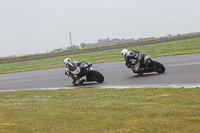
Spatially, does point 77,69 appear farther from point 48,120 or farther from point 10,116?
point 48,120

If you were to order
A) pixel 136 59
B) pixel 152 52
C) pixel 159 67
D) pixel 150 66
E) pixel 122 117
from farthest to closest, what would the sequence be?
pixel 152 52 → pixel 136 59 → pixel 150 66 → pixel 159 67 → pixel 122 117

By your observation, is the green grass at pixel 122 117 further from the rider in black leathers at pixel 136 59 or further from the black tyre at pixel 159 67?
the rider in black leathers at pixel 136 59

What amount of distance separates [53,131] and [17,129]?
934 millimetres

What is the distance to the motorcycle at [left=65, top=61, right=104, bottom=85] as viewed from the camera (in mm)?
15565

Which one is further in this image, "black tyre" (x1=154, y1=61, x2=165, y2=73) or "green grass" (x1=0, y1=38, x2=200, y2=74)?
"green grass" (x1=0, y1=38, x2=200, y2=74)

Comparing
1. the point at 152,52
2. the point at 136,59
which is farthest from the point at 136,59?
the point at 152,52

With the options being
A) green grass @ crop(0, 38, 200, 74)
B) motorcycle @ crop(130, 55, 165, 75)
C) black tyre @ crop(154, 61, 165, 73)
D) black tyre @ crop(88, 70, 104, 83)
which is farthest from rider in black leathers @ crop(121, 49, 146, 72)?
green grass @ crop(0, 38, 200, 74)

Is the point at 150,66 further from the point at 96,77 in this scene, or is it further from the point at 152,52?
the point at 152,52

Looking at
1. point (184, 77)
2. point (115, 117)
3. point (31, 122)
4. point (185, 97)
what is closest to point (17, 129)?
point (31, 122)

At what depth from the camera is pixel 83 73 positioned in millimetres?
15680

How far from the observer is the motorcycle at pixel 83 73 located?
15.6 m

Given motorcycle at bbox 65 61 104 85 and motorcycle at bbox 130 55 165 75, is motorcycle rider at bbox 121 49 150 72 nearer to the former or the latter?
motorcycle at bbox 130 55 165 75

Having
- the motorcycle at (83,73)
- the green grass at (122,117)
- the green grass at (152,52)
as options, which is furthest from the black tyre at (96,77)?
the green grass at (152,52)

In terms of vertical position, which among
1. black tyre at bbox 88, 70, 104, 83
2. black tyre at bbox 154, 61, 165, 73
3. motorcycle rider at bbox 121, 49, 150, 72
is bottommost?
black tyre at bbox 88, 70, 104, 83
